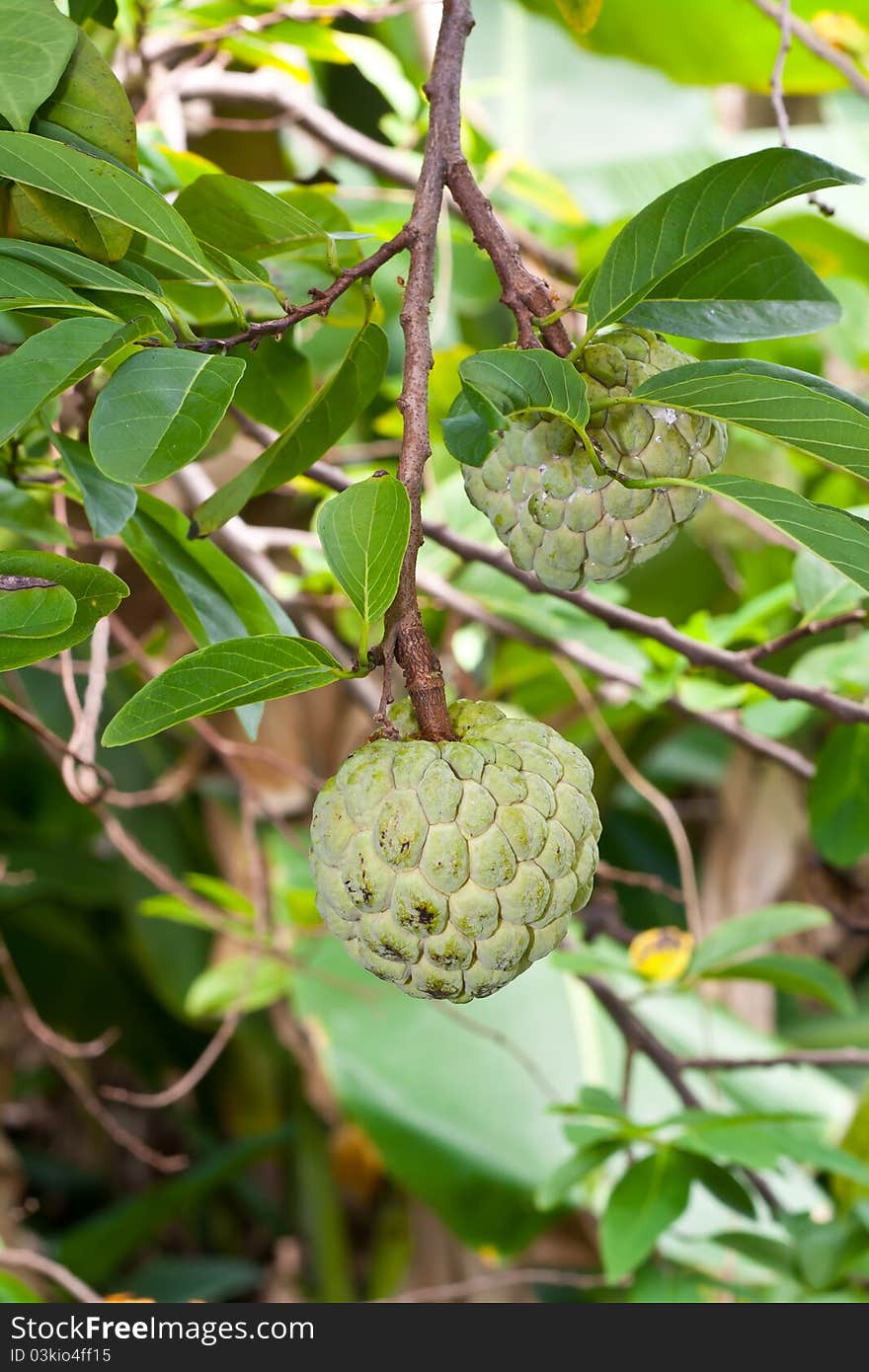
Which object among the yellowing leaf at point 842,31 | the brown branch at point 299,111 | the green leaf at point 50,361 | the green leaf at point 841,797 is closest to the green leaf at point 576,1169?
the green leaf at point 841,797

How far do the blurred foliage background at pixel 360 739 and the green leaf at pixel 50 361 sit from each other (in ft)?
1.57

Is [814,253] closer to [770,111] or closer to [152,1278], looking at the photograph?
[770,111]

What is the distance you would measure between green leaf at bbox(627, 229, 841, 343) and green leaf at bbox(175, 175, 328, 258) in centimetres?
18

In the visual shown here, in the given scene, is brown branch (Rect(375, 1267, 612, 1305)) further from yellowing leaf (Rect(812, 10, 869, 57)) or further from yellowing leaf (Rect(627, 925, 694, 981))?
yellowing leaf (Rect(812, 10, 869, 57))

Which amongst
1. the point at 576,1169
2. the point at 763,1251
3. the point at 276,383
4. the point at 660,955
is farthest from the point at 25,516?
the point at 763,1251

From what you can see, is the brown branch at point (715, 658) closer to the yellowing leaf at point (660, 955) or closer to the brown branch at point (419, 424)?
the brown branch at point (419, 424)

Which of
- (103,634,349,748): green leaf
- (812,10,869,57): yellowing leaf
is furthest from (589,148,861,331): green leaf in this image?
(812,10,869,57): yellowing leaf

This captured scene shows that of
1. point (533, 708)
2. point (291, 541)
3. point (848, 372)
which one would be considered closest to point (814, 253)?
point (848, 372)

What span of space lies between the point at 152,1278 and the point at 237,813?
890mm

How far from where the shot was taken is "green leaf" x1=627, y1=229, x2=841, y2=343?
60 cm

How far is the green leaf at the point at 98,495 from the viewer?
1.89 feet

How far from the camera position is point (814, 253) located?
68.3 inches

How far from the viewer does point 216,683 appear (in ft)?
1.56

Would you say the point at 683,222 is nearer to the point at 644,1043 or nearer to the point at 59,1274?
the point at 644,1043
